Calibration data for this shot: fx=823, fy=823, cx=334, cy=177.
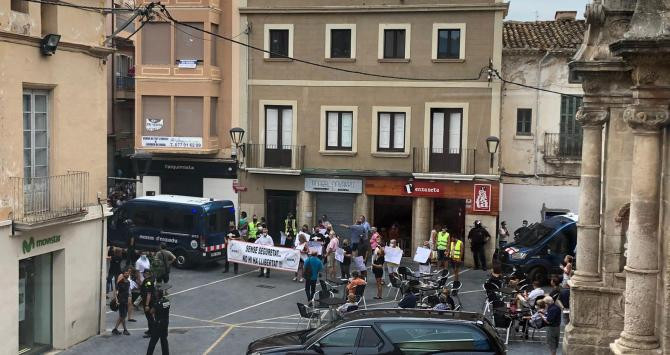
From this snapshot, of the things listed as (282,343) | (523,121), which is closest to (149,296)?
(282,343)

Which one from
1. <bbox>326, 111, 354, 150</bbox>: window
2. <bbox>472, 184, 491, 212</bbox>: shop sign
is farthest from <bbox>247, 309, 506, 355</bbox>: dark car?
<bbox>326, 111, 354, 150</bbox>: window

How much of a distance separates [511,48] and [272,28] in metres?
9.34

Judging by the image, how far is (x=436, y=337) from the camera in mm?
14031

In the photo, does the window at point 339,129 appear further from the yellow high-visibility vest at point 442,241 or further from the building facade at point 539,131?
the yellow high-visibility vest at point 442,241

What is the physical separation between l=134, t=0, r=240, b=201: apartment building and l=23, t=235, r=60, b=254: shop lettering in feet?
50.3

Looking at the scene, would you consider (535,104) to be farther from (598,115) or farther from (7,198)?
(7,198)

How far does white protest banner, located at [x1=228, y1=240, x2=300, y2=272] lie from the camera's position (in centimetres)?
2652

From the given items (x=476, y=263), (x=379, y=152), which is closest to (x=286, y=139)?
(x=379, y=152)

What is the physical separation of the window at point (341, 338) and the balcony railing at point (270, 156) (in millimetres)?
18467

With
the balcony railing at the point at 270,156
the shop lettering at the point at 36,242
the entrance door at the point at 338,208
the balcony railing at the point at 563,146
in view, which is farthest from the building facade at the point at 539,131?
the shop lettering at the point at 36,242

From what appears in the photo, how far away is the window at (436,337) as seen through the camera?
13930 millimetres

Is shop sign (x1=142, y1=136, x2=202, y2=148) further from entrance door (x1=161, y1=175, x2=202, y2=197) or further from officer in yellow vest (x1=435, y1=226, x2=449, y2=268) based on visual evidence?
officer in yellow vest (x1=435, y1=226, x2=449, y2=268)

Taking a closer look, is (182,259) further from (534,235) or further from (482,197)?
(534,235)

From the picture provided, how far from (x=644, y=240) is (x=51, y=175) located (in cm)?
1239
